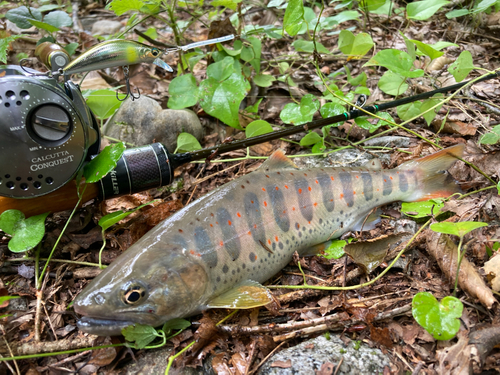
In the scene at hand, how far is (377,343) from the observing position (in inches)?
101

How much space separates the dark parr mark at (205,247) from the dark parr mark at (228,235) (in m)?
0.13

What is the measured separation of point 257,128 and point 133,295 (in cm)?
221

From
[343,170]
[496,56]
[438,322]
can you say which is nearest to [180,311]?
[438,322]

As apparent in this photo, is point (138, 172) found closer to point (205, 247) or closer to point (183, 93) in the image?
point (205, 247)

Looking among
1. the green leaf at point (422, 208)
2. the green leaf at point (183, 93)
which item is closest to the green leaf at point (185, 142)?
the green leaf at point (183, 93)

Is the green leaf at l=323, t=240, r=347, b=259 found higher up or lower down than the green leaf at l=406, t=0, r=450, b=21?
lower down

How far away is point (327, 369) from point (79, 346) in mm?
1699

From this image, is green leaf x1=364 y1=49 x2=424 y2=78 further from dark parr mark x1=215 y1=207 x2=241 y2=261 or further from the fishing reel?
the fishing reel

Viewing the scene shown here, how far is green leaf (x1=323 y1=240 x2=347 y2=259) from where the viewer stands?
3300 millimetres

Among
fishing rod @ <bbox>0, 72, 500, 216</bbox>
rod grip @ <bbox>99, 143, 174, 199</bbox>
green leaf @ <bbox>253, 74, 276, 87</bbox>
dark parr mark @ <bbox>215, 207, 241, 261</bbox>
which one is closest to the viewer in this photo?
dark parr mark @ <bbox>215, 207, 241, 261</bbox>

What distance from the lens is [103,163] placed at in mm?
2967

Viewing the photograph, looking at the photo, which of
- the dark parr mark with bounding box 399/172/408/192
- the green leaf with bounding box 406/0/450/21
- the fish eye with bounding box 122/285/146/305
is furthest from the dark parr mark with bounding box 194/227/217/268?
the green leaf with bounding box 406/0/450/21

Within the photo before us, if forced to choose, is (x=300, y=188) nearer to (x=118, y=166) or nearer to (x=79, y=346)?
(x=118, y=166)

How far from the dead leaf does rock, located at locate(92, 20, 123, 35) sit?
759 cm
